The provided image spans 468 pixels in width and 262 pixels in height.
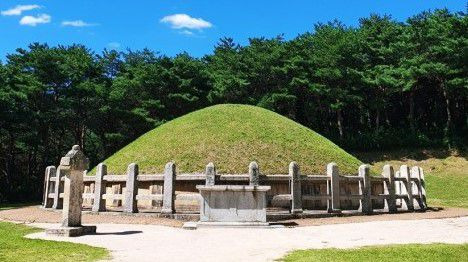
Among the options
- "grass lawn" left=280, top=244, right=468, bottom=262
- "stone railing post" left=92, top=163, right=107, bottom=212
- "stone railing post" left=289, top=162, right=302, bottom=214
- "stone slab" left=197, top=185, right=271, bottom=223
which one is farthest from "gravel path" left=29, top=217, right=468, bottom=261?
"stone railing post" left=92, top=163, right=107, bottom=212

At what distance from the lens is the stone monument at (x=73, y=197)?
12.0 m

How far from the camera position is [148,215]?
17.1 metres

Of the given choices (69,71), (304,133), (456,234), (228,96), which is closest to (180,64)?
(228,96)

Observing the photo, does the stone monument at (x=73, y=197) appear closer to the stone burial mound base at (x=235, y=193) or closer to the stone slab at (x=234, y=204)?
the stone burial mound base at (x=235, y=193)

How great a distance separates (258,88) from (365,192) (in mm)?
31944

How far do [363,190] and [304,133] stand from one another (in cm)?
A: 687

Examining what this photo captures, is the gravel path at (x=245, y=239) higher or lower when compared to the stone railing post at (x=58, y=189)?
lower

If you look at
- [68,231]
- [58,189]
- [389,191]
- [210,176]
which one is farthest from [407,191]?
[58,189]

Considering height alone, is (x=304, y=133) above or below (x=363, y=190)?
above

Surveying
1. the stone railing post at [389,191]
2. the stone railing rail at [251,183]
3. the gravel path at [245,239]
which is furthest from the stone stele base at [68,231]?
the stone railing post at [389,191]

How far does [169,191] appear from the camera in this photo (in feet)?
55.0

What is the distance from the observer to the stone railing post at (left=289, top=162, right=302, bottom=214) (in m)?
17.1

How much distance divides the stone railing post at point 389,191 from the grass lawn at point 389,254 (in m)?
10.5

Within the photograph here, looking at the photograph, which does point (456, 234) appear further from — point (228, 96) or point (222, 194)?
point (228, 96)
